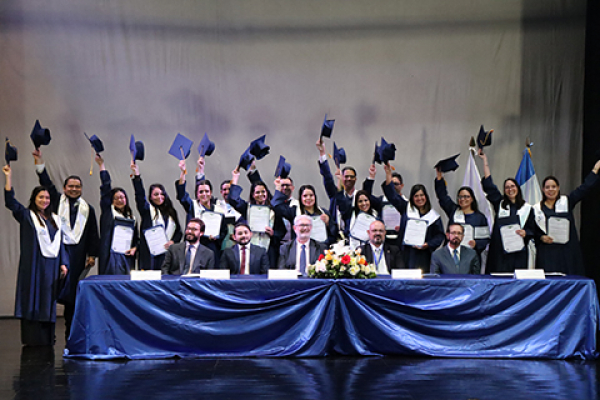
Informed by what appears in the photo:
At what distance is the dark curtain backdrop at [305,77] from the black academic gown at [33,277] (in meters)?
2.24

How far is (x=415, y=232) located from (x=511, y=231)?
0.87m

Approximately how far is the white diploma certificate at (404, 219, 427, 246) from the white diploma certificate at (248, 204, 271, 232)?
4.31 ft

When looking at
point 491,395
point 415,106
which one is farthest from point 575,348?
point 415,106

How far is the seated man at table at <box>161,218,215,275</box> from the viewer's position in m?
5.18

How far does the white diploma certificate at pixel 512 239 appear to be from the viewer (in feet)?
18.7

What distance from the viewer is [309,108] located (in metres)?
7.85

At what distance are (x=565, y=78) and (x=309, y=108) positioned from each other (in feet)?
10.4

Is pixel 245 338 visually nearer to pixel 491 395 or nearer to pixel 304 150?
pixel 491 395

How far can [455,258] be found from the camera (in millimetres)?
5250

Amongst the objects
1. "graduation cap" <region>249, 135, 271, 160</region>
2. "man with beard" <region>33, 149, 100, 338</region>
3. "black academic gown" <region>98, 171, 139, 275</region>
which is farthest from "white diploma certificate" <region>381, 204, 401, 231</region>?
"man with beard" <region>33, 149, 100, 338</region>

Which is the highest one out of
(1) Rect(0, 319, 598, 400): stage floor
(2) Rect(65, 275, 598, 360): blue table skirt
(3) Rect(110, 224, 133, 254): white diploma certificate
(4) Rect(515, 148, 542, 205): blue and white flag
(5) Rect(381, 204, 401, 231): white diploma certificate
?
(4) Rect(515, 148, 542, 205): blue and white flag

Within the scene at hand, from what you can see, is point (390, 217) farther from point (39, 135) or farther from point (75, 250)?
point (39, 135)

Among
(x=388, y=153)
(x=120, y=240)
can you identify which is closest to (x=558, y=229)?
(x=388, y=153)

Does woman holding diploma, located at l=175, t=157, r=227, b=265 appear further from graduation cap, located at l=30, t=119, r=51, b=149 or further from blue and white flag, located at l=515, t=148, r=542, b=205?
blue and white flag, located at l=515, t=148, r=542, b=205
